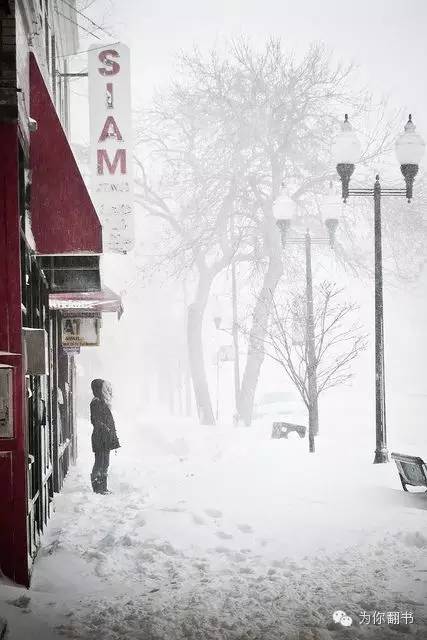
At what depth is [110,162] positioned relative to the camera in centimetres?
1084

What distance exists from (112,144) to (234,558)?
22.1ft

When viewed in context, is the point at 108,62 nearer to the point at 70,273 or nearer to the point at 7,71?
the point at 70,273

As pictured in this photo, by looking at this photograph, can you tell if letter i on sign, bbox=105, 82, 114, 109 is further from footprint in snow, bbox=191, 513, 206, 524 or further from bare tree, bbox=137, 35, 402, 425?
bare tree, bbox=137, 35, 402, 425

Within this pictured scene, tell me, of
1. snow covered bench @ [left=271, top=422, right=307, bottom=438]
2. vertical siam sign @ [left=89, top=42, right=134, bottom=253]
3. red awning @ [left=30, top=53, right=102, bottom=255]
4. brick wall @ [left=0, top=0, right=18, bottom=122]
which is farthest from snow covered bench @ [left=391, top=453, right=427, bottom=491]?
snow covered bench @ [left=271, top=422, right=307, bottom=438]

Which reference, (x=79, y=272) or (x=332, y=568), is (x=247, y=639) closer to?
(x=332, y=568)

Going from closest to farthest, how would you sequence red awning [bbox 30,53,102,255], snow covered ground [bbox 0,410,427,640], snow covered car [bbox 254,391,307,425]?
snow covered ground [bbox 0,410,427,640]
red awning [bbox 30,53,102,255]
snow covered car [bbox 254,391,307,425]

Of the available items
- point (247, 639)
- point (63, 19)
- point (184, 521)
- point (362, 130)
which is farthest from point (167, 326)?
point (247, 639)

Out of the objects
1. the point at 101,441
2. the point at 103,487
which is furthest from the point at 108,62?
the point at 103,487

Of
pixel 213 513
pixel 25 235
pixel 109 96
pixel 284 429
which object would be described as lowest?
pixel 284 429

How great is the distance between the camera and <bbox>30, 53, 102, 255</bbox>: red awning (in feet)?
21.3

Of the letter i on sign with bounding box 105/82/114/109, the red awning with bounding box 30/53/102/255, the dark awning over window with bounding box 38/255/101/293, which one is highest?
the letter i on sign with bounding box 105/82/114/109

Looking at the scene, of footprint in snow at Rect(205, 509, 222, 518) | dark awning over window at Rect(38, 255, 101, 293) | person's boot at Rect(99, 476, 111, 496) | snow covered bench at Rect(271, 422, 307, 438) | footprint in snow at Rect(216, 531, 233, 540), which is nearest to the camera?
footprint in snow at Rect(216, 531, 233, 540)

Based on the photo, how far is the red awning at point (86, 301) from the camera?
11113 millimetres

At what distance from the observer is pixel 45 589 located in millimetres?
6004
